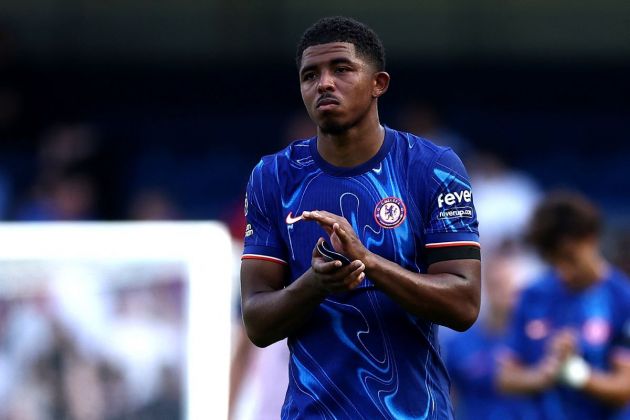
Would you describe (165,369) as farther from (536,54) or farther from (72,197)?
(536,54)

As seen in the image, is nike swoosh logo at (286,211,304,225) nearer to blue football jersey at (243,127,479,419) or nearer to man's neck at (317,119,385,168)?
blue football jersey at (243,127,479,419)

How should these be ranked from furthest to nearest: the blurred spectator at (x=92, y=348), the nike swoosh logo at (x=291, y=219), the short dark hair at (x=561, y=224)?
the blurred spectator at (x=92, y=348), the short dark hair at (x=561, y=224), the nike swoosh logo at (x=291, y=219)

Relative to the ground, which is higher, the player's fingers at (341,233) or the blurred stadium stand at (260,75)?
the blurred stadium stand at (260,75)

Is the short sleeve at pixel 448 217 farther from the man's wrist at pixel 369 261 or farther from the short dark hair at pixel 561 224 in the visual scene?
the short dark hair at pixel 561 224

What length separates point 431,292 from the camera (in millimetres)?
3432

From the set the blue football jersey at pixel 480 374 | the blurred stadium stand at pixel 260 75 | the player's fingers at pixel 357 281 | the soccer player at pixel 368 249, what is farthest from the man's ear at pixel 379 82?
the blurred stadium stand at pixel 260 75

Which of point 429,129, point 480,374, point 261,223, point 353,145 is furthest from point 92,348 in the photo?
point 429,129

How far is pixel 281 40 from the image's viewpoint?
42.9 feet

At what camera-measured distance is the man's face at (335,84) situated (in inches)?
139

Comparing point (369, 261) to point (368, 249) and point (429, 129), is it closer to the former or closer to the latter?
point (368, 249)

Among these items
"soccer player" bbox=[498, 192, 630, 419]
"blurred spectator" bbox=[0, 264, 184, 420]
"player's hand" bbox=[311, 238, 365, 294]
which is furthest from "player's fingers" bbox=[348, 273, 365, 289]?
"blurred spectator" bbox=[0, 264, 184, 420]

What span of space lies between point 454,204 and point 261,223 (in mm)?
559

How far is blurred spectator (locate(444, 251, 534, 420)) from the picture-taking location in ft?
23.6

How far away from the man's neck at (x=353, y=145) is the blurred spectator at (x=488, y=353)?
3.69 m
